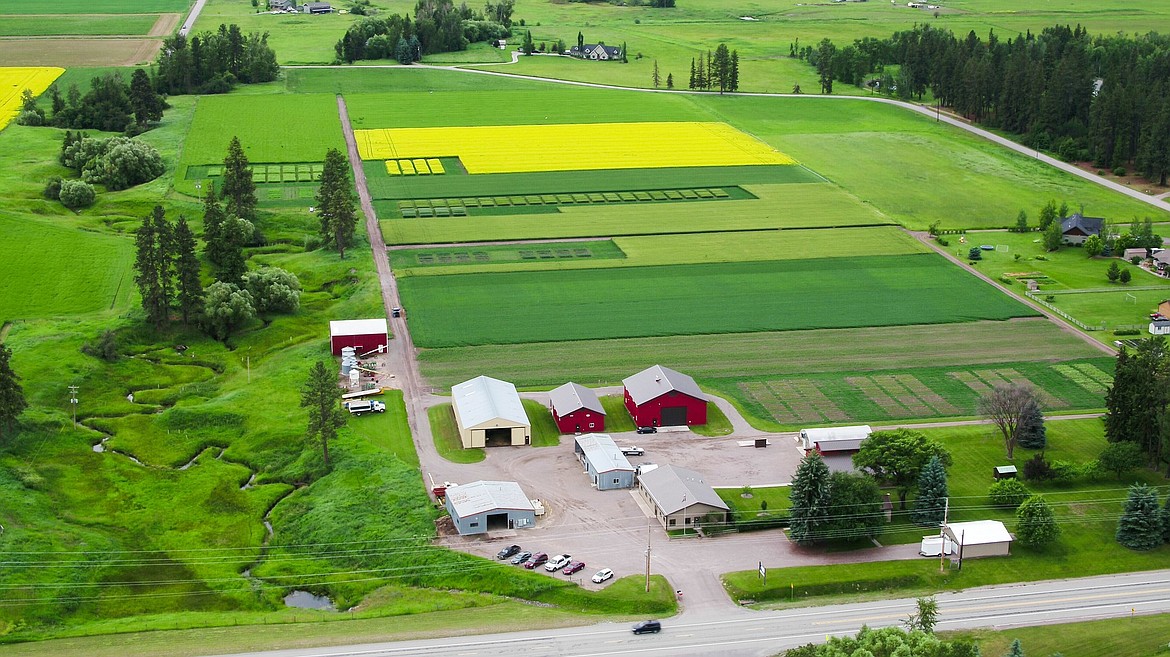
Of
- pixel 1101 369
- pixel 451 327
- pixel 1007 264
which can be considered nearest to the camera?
pixel 1101 369

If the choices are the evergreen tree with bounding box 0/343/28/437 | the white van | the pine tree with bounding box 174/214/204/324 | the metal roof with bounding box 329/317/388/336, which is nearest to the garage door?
the white van

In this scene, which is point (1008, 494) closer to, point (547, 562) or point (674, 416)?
point (674, 416)

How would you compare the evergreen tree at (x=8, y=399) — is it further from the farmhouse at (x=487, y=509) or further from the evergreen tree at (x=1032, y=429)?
the evergreen tree at (x=1032, y=429)

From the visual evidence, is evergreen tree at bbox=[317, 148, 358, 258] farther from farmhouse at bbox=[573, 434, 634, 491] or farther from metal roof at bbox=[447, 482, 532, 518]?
A: metal roof at bbox=[447, 482, 532, 518]

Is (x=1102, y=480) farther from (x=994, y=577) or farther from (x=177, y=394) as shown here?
(x=177, y=394)

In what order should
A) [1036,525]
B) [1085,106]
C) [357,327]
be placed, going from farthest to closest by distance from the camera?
[1085,106], [357,327], [1036,525]

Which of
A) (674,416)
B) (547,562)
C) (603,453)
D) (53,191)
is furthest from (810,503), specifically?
(53,191)

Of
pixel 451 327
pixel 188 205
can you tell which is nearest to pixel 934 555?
pixel 451 327
